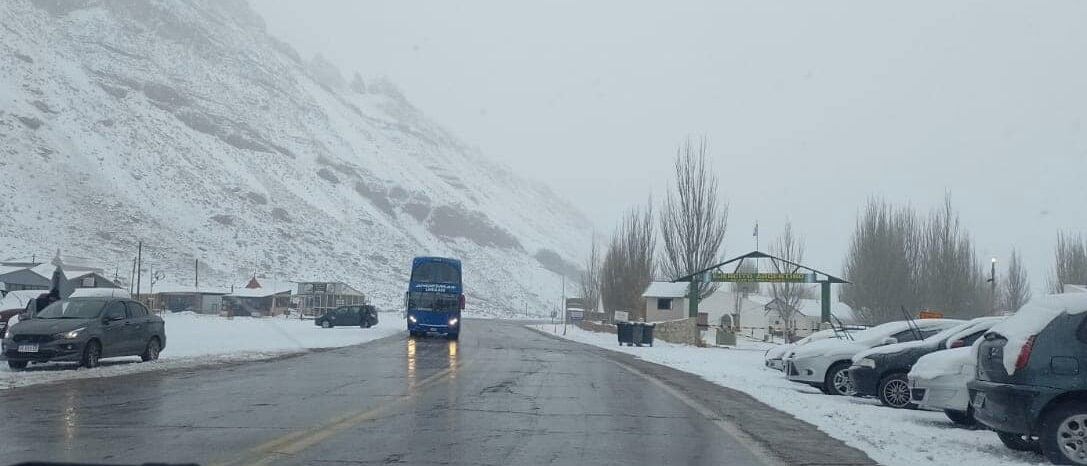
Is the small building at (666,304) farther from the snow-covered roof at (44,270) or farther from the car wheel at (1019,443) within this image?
the car wheel at (1019,443)

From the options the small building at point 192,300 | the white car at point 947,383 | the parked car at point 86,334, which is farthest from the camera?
the small building at point 192,300

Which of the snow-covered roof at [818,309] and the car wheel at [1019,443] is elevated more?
the snow-covered roof at [818,309]

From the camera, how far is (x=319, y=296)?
303ft

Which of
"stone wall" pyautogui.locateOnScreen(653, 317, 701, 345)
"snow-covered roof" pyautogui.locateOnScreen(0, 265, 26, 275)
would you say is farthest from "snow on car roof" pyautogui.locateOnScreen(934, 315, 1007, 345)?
"snow-covered roof" pyautogui.locateOnScreen(0, 265, 26, 275)

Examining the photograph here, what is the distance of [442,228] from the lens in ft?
578

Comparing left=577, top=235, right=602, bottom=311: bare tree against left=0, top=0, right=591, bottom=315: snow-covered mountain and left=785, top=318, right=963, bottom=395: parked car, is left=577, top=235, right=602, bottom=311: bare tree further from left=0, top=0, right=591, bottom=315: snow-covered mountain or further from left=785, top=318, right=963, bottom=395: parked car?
left=785, top=318, right=963, bottom=395: parked car

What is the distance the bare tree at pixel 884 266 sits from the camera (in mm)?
52500

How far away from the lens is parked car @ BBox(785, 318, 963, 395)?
56.8ft

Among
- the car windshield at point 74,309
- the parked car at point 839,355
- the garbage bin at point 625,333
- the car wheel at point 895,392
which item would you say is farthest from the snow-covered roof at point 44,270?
the car wheel at point 895,392

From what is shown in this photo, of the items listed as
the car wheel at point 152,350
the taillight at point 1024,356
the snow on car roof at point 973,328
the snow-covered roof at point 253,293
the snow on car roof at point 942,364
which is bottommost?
the car wheel at point 152,350

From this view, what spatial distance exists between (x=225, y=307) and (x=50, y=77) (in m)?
71.2

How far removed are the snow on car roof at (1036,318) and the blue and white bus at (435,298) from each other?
33068mm

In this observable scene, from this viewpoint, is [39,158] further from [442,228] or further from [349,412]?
[349,412]

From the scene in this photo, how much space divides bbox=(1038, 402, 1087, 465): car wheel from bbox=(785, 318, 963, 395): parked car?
8.30 meters
